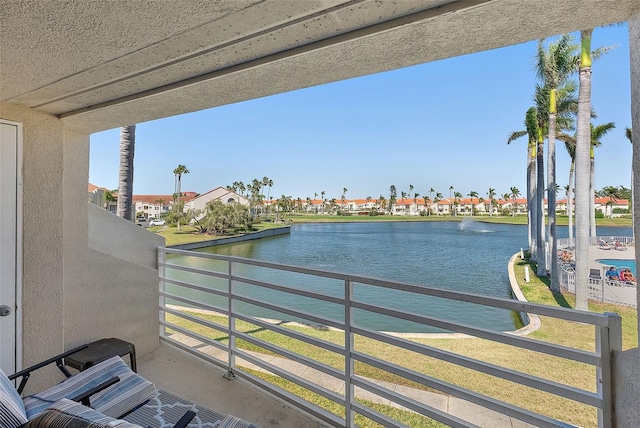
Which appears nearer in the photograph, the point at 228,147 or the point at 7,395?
the point at 7,395

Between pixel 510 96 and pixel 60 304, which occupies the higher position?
pixel 510 96

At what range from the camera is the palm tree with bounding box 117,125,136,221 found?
254 inches

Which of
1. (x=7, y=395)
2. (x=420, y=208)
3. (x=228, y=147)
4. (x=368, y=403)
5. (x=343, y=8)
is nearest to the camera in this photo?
(x=343, y=8)

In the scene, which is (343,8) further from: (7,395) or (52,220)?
(52,220)

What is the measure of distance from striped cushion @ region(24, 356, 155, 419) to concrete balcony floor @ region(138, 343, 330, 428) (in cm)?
64

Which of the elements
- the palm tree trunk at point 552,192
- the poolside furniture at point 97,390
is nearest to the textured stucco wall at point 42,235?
the poolside furniture at point 97,390

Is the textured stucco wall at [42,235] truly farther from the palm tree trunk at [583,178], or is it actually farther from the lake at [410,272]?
the palm tree trunk at [583,178]

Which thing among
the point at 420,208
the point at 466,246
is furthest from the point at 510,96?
the point at 420,208

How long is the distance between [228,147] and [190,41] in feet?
148

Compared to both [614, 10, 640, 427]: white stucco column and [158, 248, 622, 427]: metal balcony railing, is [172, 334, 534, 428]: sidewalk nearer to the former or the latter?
[158, 248, 622, 427]: metal balcony railing

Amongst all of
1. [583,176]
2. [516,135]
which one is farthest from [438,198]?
[583,176]

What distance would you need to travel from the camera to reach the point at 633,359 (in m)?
1.19

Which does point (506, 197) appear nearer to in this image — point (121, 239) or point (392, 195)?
point (392, 195)

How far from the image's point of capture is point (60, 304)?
2566mm
